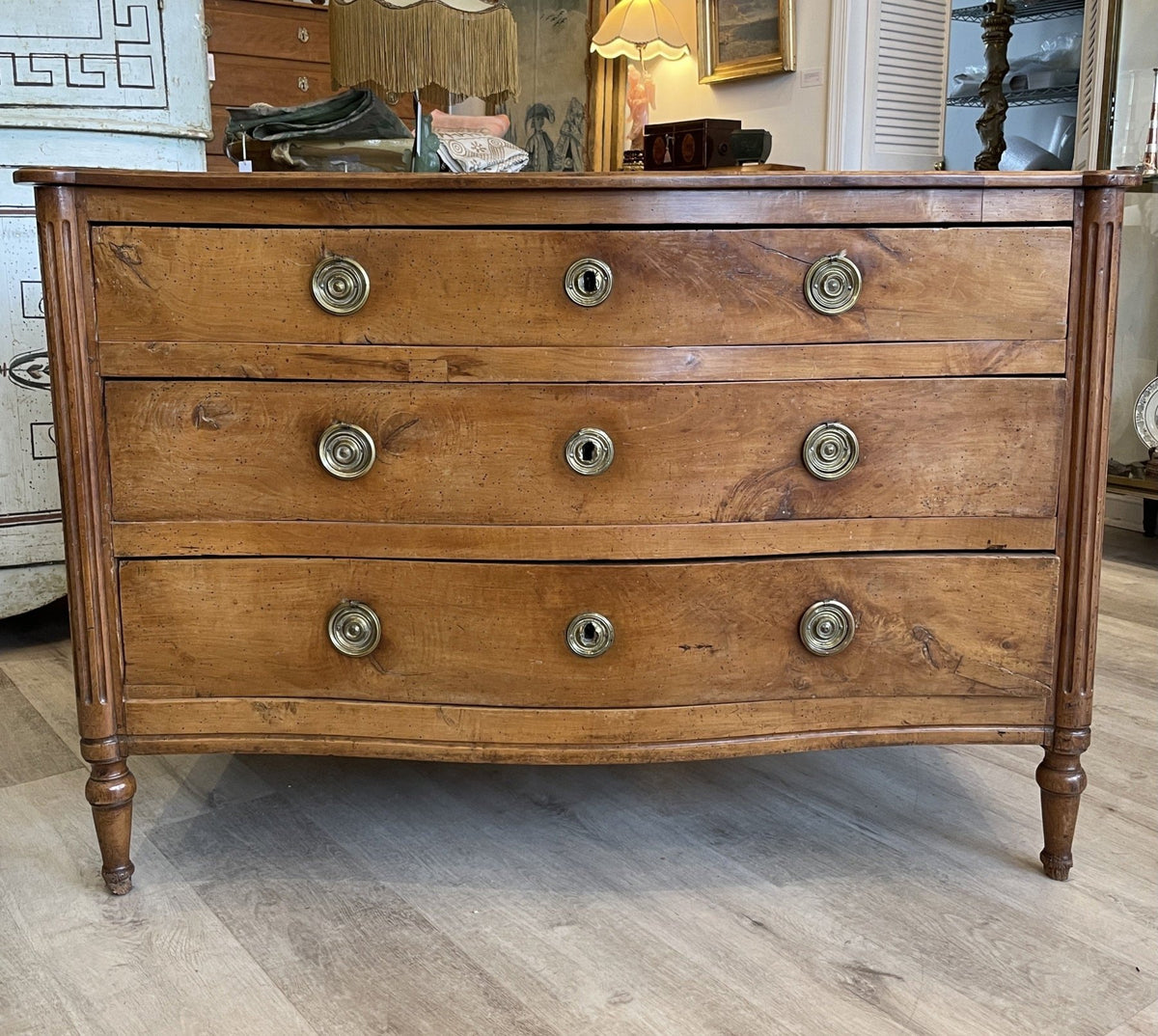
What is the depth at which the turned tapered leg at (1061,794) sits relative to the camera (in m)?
1.33

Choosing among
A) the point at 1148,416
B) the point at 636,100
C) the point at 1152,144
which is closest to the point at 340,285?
the point at 1148,416

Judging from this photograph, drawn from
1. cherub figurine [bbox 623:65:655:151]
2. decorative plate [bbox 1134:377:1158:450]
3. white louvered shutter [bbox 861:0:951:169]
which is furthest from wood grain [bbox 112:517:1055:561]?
cherub figurine [bbox 623:65:655:151]

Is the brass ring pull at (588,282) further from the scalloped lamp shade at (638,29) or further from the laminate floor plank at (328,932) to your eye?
the scalloped lamp shade at (638,29)

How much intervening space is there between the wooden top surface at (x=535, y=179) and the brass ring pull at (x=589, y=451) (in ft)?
0.84

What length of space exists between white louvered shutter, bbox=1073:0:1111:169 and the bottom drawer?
7.24ft

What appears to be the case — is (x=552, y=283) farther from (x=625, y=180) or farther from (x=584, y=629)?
(x=584, y=629)

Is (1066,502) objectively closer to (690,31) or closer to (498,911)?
(498,911)

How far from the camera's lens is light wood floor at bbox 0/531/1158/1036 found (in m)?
1.13

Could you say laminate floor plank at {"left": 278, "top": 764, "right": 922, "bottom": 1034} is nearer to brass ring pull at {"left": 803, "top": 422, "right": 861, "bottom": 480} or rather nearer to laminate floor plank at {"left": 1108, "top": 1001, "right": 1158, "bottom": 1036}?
laminate floor plank at {"left": 1108, "top": 1001, "right": 1158, "bottom": 1036}

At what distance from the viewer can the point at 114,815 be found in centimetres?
134

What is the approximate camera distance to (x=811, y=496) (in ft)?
4.15

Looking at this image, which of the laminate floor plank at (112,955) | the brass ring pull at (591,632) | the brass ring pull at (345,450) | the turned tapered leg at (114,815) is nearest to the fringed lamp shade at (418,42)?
the brass ring pull at (345,450)

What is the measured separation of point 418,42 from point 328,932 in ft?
3.20

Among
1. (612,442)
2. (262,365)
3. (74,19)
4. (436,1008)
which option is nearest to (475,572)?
(612,442)
